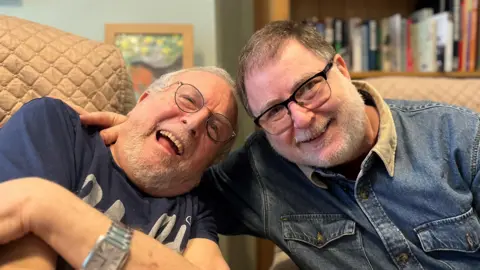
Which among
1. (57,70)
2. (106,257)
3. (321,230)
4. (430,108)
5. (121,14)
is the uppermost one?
(121,14)

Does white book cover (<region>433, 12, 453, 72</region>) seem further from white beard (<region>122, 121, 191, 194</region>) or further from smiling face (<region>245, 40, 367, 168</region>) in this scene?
white beard (<region>122, 121, 191, 194</region>)

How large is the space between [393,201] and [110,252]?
70 cm

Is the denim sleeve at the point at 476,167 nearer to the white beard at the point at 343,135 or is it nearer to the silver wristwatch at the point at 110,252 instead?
the white beard at the point at 343,135

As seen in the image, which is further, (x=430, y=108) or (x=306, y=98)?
(x=430, y=108)

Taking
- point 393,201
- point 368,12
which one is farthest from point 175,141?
point 368,12

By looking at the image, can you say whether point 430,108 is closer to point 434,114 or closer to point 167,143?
point 434,114

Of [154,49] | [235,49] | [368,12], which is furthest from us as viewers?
[368,12]

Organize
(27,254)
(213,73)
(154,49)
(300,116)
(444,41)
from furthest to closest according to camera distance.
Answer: (444,41), (154,49), (213,73), (300,116), (27,254)

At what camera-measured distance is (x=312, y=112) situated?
1050 millimetres

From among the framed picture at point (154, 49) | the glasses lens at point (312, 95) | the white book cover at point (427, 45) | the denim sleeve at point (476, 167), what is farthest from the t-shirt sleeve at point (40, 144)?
the white book cover at point (427, 45)

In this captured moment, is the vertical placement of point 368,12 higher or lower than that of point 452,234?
higher

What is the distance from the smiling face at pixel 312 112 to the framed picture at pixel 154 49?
80cm

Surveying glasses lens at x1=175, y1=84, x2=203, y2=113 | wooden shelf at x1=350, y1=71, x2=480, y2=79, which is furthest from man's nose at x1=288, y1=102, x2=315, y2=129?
wooden shelf at x1=350, y1=71, x2=480, y2=79

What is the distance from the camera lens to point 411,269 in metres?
1.08
